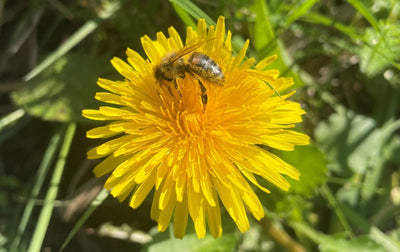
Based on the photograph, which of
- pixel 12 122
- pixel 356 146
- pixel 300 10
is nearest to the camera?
pixel 300 10

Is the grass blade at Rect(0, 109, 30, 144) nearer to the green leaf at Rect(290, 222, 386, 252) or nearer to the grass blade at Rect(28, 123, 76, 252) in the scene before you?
the grass blade at Rect(28, 123, 76, 252)

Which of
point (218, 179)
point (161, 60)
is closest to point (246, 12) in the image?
point (161, 60)

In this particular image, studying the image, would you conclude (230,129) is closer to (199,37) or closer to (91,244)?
(199,37)

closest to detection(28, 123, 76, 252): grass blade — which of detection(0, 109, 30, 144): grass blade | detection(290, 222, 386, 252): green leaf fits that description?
detection(0, 109, 30, 144): grass blade

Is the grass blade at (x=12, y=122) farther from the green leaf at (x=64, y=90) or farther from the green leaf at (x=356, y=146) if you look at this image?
the green leaf at (x=356, y=146)

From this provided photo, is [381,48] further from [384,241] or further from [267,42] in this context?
[384,241]

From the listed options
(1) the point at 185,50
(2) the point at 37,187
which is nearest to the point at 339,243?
(1) the point at 185,50

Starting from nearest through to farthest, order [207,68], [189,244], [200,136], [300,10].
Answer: [207,68] → [200,136] → [300,10] → [189,244]
